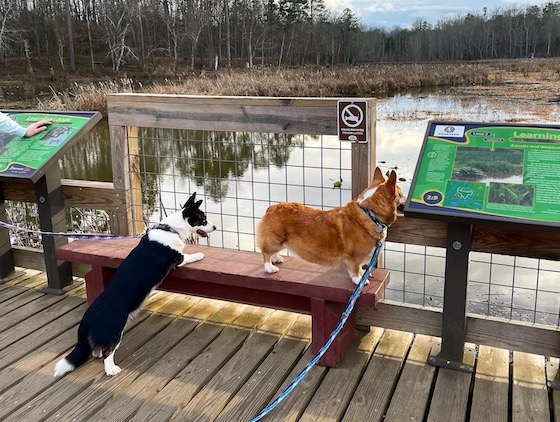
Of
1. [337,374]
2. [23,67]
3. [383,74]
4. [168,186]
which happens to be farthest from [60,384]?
[23,67]

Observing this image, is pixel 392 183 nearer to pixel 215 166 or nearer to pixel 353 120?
pixel 353 120

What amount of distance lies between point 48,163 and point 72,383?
1.57m

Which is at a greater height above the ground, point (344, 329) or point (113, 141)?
point (113, 141)

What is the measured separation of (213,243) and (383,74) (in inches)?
960

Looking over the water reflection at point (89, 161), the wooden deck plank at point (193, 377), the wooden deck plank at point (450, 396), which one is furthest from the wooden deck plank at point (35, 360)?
the water reflection at point (89, 161)

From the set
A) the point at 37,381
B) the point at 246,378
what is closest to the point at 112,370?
the point at 37,381

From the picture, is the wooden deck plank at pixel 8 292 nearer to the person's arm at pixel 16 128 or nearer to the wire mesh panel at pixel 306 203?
the wire mesh panel at pixel 306 203

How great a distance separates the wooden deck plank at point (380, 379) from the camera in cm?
267

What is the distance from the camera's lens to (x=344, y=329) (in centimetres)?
314

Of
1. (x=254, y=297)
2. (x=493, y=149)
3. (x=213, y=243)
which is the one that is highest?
(x=493, y=149)

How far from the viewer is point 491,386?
2844mm

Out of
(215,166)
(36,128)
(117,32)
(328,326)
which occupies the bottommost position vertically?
(215,166)

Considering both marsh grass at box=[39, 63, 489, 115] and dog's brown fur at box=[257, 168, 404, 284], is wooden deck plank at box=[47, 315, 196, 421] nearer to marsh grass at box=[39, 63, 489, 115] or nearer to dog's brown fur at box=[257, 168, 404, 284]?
dog's brown fur at box=[257, 168, 404, 284]

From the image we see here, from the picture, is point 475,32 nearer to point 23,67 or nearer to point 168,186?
point 23,67
